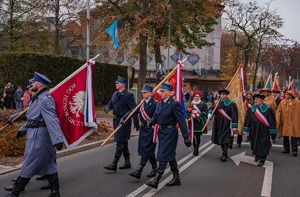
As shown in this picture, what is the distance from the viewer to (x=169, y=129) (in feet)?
22.9

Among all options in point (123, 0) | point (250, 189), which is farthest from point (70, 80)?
point (123, 0)

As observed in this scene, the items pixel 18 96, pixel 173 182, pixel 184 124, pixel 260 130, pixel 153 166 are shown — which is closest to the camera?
pixel 184 124

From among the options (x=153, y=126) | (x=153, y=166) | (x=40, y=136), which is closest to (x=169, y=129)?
(x=153, y=126)

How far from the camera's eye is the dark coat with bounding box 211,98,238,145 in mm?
9961

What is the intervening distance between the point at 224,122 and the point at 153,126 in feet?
10.5

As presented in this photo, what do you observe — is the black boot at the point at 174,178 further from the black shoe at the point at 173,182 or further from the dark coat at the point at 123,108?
the dark coat at the point at 123,108

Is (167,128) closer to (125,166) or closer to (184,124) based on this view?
(184,124)

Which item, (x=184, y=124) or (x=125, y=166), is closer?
(x=184, y=124)

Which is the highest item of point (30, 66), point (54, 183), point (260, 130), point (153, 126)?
point (30, 66)

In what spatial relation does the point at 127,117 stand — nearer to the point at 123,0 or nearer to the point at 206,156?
the point at 206,156

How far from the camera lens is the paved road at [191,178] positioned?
6707 mm

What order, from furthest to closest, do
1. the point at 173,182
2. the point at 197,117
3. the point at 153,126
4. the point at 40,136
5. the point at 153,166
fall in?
the point at 197,117
the point at 153,166
the point at 153,126
the point at 173,182
the point at 40,136

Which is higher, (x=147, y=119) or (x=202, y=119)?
(x=147, y=119)

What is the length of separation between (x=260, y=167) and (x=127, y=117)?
347 cm
